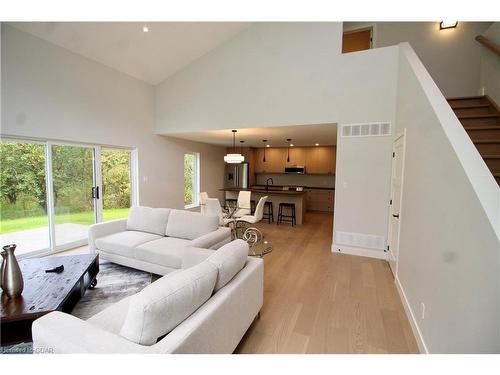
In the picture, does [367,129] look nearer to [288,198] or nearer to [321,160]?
[288,198]

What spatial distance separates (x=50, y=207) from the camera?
3930mm

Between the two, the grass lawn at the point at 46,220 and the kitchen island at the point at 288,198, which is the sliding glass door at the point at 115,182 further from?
the kitchen island at the point at 288,198

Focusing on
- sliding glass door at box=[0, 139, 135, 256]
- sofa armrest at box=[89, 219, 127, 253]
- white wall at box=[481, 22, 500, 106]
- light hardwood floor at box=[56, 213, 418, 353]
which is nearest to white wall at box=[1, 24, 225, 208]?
sliding glass door at box=[0, 139, 135, 256]

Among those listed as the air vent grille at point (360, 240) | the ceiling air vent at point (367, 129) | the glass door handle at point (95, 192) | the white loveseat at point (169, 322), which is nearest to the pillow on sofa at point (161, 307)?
the white loveseat at point (169, 322)

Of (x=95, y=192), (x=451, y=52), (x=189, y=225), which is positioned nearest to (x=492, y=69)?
(x=451, y=52)

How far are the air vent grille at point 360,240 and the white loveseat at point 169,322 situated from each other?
3015 millimetres

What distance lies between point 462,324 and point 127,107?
607cm

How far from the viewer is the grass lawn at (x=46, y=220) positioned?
11.5 ft

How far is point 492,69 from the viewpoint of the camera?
12.2 feet

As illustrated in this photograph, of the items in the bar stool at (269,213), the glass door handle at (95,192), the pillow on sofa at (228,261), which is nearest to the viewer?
the pillow on sofa at (228,261)

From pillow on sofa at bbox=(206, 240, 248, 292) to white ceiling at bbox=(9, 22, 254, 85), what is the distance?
13.8ft

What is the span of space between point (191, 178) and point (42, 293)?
5839mm

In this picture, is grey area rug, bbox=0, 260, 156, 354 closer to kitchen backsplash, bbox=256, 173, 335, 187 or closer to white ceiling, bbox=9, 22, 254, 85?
white ceiling, bbox=9, 22, 254, 85
